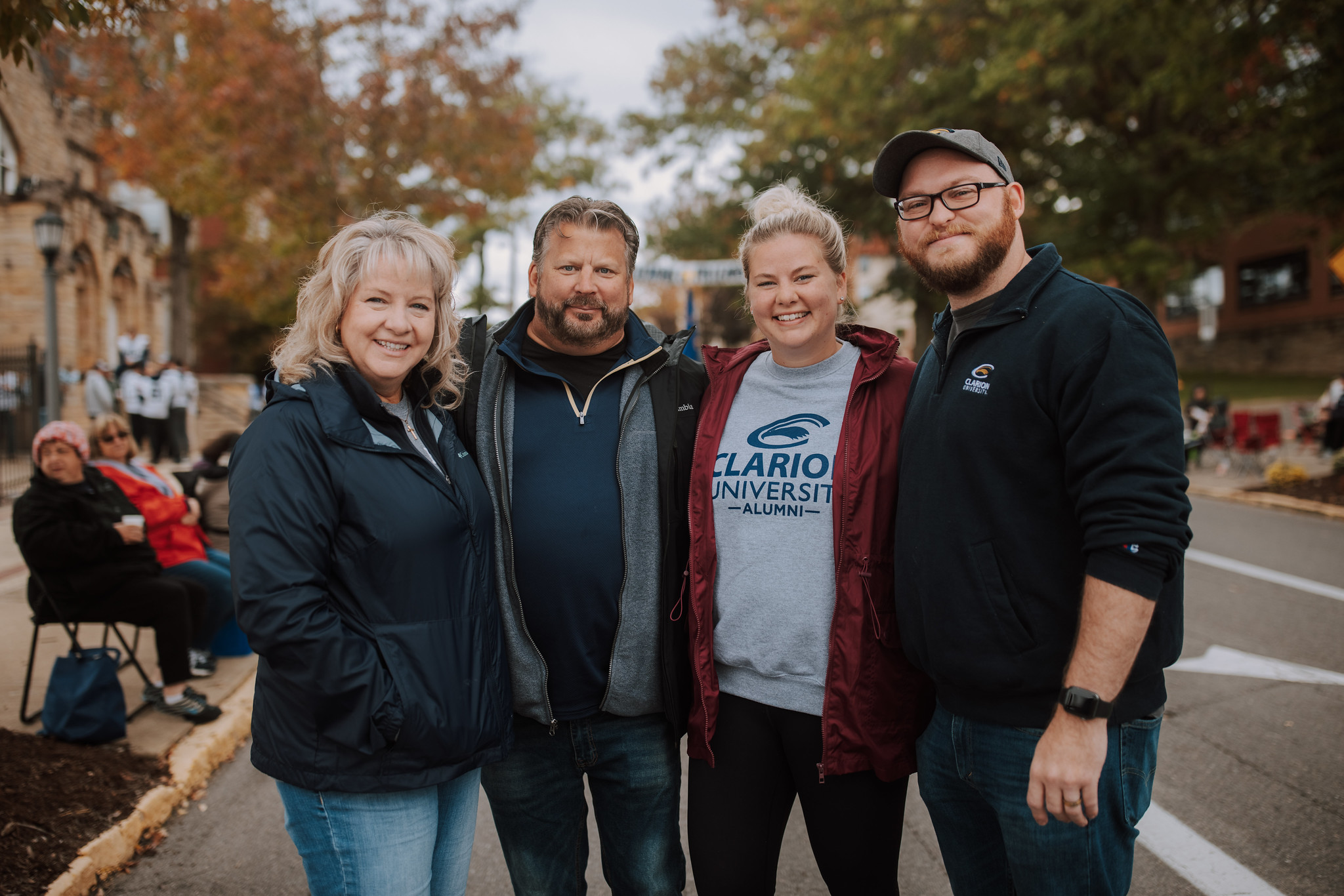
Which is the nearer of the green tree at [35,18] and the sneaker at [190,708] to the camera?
the green tree at [35,18]

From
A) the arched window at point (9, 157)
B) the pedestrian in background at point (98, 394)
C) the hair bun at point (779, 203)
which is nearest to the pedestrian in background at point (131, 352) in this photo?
the pedestrian in background at point (98, 394)

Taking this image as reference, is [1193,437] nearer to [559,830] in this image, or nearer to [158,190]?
[559,830]

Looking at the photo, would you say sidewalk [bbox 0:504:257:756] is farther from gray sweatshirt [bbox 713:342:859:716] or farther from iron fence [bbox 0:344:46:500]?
iron fence [bbox 0:344:46:500]

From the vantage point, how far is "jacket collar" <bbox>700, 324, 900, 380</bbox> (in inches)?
95.8

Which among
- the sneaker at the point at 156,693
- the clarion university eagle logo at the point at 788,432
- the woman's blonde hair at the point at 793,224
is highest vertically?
the woman's blonde hair at the point at 793,224

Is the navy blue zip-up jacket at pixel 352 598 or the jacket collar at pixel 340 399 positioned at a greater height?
the jacket collar at pixel 340 399

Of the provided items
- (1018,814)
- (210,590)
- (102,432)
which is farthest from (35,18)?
(1018,814)

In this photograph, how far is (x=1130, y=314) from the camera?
6.08 feet

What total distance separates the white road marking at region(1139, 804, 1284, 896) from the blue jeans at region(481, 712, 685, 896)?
6.35 ft

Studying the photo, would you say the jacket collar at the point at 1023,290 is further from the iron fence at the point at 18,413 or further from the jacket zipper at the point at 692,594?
the iron fence at the point at 18,413

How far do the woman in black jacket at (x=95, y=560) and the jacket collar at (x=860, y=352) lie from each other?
369 cm

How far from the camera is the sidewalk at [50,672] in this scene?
14.5ft

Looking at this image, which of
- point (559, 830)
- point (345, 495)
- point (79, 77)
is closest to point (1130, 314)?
point (345, 495)

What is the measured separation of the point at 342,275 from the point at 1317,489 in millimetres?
15035
